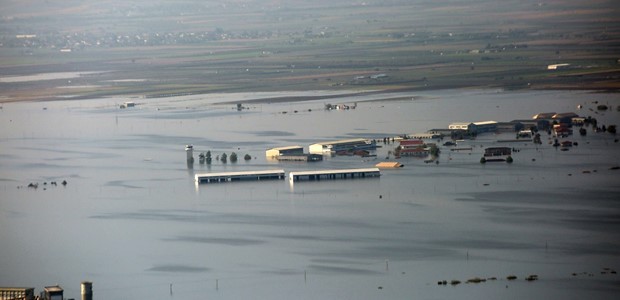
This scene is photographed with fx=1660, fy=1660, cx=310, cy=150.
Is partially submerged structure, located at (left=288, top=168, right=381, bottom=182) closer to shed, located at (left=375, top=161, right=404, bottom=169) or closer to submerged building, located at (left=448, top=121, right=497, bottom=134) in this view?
shed, located at (left=375, top=161, right=404, bottom=169)

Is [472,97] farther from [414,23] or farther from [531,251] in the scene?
[414,23]

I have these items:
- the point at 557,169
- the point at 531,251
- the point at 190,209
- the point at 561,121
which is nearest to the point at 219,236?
the point at 190,209

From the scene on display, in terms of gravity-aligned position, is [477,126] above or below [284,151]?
above

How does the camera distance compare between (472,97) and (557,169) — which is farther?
(472,97)

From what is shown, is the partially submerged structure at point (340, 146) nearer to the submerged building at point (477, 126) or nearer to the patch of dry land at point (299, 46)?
the submerged building at point (477, 126)

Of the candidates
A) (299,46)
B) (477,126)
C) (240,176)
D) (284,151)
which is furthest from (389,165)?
(299,46)

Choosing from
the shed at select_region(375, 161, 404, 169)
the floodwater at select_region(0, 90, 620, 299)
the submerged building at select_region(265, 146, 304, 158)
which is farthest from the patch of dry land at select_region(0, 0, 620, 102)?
the shed at select_region(375, 161, 404, 169)

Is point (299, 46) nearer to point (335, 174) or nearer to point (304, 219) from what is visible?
point (335, 174)
